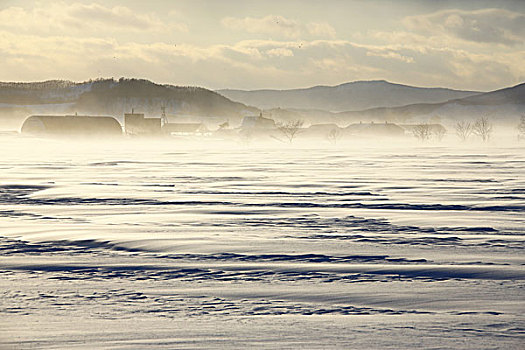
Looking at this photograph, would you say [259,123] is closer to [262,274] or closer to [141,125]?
[141,125]

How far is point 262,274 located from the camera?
6645mm

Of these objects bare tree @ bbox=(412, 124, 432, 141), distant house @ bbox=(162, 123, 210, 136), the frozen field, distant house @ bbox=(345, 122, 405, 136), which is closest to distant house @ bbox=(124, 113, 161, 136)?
distant house @ bbox=(162, 123, 210, 136)

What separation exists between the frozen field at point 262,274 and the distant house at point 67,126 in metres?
110

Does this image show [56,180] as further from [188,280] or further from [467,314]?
[467,314]

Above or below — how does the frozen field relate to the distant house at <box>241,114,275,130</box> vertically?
below

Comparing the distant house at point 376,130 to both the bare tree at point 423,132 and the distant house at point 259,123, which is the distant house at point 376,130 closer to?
the bare tree at point 423,132

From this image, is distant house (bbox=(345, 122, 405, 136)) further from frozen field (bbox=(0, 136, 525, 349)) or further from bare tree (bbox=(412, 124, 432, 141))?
frozen field (bbox=(0, 136, 525, 349))

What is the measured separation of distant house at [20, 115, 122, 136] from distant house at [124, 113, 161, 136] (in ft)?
23.0

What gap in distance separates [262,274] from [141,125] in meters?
133

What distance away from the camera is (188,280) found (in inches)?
251

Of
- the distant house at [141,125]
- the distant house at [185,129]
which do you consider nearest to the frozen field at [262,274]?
the distant house at [141,125]

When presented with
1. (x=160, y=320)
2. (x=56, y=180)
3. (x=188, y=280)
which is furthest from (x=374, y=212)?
(x=56, y=180)

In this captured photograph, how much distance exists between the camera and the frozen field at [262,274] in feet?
15.5

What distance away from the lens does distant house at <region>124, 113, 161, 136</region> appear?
445ft
